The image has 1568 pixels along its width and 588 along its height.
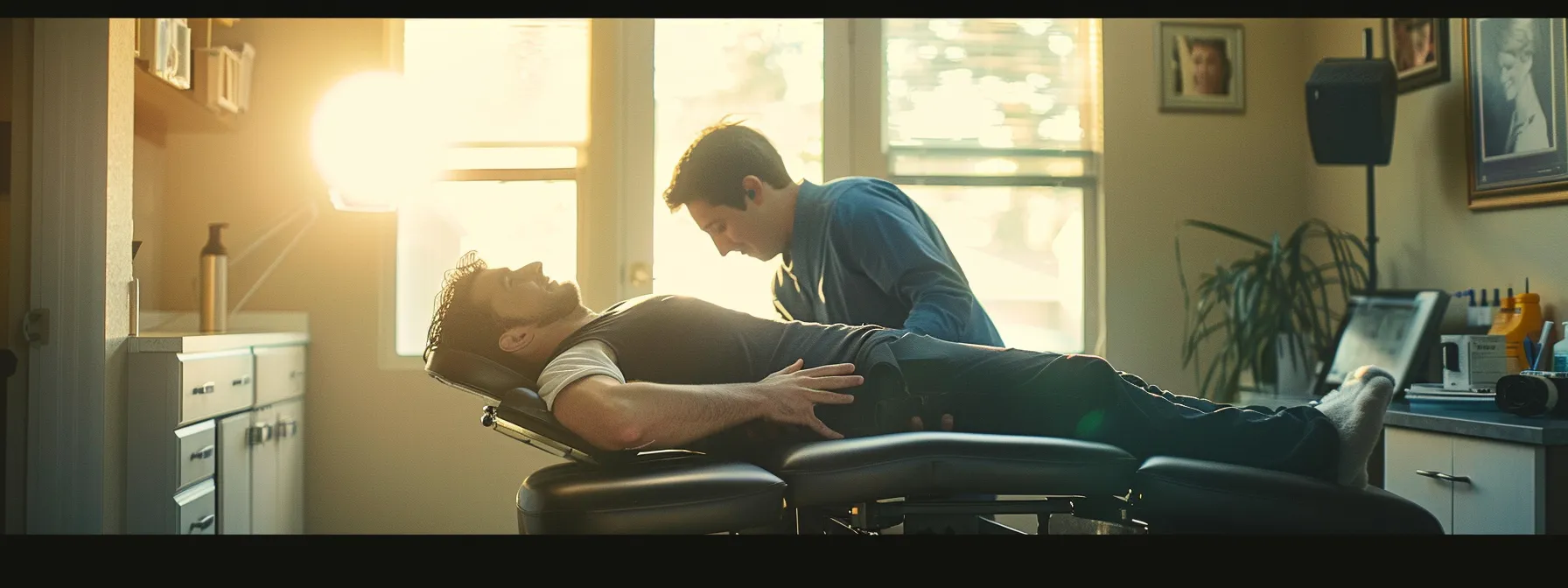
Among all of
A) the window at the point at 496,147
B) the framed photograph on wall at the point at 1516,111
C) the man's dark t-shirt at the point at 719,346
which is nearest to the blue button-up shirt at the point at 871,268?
the man's dark t-shirt at the point at 719,346

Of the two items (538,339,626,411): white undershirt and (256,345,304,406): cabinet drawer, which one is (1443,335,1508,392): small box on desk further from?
(256,345,304,406): cabinet drawer

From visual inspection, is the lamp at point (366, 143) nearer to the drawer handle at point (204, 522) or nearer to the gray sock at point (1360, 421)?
the drawer handle at point (204, 522)

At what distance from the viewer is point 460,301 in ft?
6.49

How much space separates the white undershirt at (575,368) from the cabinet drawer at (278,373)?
1.80m

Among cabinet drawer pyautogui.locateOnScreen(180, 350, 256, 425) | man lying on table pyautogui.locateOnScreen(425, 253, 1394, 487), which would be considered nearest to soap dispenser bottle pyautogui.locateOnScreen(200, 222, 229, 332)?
cabinet drawer pyautogui.locateOnScreen(180, 350, 256, 425)

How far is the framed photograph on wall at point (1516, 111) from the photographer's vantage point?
8.87ft

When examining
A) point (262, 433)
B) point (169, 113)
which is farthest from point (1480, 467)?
point (169, 113)

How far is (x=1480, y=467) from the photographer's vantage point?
7.45ft

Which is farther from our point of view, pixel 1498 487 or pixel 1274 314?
pixel 1274 314

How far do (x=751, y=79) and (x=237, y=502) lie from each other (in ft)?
6.72

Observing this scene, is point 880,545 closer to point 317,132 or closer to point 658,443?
point 658,443

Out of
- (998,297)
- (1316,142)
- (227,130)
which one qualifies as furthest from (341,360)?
(1316,142)

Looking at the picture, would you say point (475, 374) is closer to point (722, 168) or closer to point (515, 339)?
point (515, 339)

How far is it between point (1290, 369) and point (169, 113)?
3.49 metres
